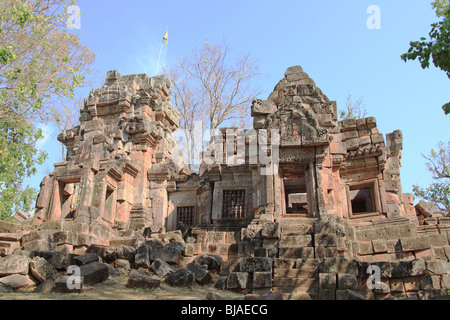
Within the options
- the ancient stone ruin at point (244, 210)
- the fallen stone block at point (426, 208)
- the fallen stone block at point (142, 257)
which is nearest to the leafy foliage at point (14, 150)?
the ancient stone ruin at point (244, 210)

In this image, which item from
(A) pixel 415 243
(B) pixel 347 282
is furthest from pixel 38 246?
(A) pixel 415 243

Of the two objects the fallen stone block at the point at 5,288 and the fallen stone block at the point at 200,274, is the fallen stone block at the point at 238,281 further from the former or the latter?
the fallen stone block at the point at 5,288

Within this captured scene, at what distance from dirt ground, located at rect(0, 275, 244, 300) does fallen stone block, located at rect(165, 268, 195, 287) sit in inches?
4.3

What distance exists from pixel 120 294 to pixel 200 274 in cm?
195

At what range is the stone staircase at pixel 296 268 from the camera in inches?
316

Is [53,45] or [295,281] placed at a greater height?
[53,45]

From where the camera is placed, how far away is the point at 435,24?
8.03m

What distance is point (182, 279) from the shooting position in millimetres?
8234

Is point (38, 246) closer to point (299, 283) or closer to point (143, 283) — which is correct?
point (143, 283)

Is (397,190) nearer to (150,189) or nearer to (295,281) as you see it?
(295,281)

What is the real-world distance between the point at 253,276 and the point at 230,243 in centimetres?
338

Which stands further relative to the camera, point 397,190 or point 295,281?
point 397,190
